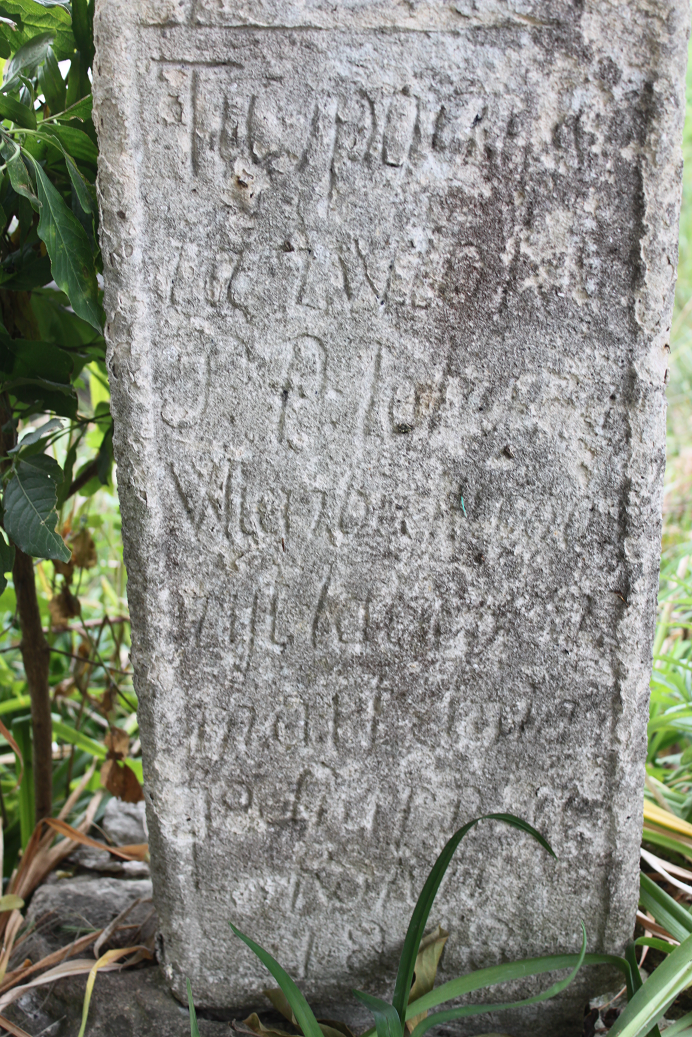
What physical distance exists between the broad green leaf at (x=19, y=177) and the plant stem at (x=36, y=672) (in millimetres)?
631

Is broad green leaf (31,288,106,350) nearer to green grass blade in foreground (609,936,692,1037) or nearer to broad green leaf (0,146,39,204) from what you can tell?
broad green leaf (0,146,39,204)

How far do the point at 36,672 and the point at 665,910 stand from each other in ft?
3.89

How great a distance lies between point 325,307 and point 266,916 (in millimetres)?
889

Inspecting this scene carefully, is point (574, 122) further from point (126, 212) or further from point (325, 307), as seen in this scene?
point (126, 212)

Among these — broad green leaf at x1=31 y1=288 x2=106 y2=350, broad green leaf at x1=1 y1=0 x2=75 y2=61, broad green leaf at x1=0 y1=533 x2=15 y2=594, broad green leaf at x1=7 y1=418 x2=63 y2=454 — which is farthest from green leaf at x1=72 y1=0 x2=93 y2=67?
broad green leaf at x1=0 y1=533 x2=15 y2=594

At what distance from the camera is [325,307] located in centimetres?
94

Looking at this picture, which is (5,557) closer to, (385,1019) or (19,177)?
(19,177)

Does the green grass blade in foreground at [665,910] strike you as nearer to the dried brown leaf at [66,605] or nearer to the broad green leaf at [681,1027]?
the broad green leaf at [681,1027]

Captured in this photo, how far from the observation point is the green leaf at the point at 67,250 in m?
0.93

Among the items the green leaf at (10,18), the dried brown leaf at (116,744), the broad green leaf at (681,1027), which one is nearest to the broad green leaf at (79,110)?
the green leaf at (10,18)

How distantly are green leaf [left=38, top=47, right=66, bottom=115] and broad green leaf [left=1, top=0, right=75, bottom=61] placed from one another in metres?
0.02

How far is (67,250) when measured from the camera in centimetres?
95

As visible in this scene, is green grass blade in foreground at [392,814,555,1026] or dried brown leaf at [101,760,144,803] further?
dried brown leaf at [101,760,144,803]

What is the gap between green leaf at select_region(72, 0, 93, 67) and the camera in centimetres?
100
